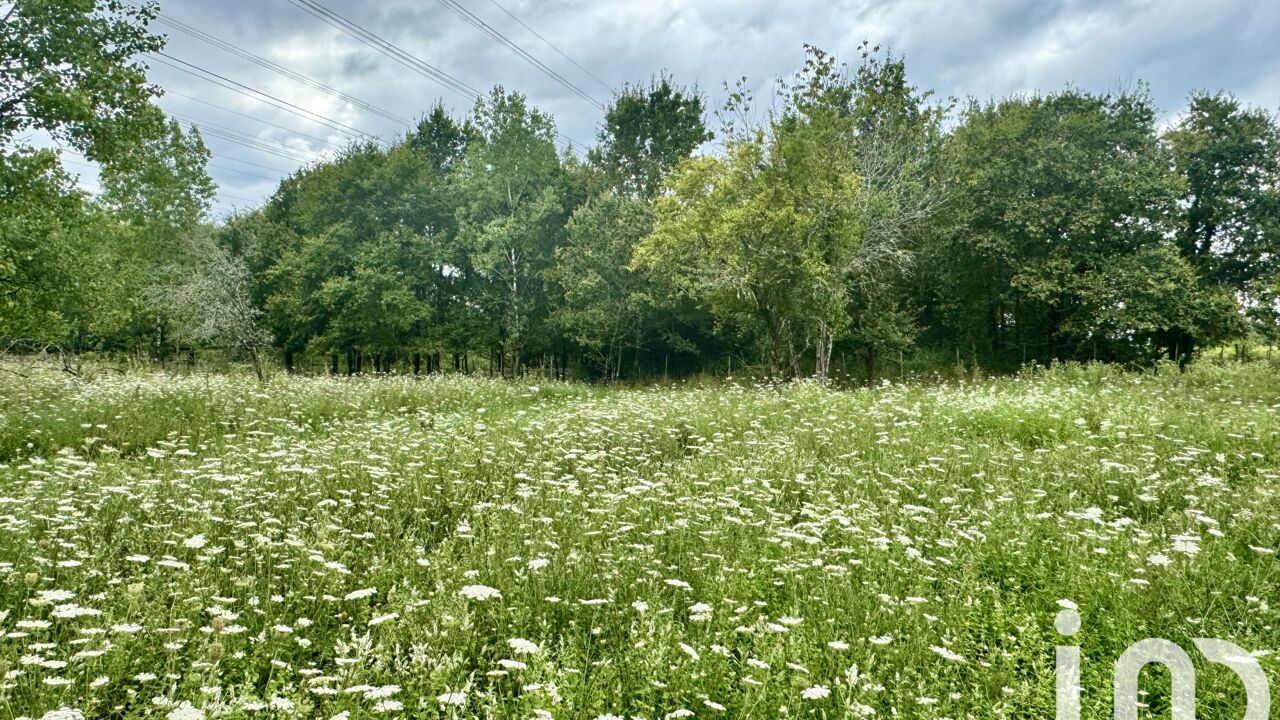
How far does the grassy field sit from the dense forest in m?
14.2

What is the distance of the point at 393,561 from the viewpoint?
4.46 metres

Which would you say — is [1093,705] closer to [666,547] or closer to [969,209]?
[666,547]

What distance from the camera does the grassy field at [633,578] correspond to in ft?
9.71

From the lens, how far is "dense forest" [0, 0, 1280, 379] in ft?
70.9

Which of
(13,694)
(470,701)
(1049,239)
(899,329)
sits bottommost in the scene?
(470,701)

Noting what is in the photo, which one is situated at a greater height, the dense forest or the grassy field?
the dense forest

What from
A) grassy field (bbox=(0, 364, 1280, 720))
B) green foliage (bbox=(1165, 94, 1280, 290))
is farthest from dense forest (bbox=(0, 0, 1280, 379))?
grassy field (bbox=(0, 364, 1280, 720))

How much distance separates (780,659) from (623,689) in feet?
2.61

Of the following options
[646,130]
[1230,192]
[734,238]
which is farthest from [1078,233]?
[646,130]

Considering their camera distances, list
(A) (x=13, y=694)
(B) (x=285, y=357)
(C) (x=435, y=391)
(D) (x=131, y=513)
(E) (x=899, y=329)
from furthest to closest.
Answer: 1. (B) (x=285, y=357)
2. (E) (x=899, y=329)
3. (C) (x=435, y=391)
4. (D) (x=131, y=513)
5. (A) (x=13, y=694)

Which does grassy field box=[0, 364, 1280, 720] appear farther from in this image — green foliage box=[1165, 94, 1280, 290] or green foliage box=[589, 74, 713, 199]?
green foliage box=[589, 74, 713, 199]

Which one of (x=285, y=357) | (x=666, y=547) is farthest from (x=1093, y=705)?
(x=285, y=357)

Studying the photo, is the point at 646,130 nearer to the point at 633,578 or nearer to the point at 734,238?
the point at 734,238

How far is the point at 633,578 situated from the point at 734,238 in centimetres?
1845
